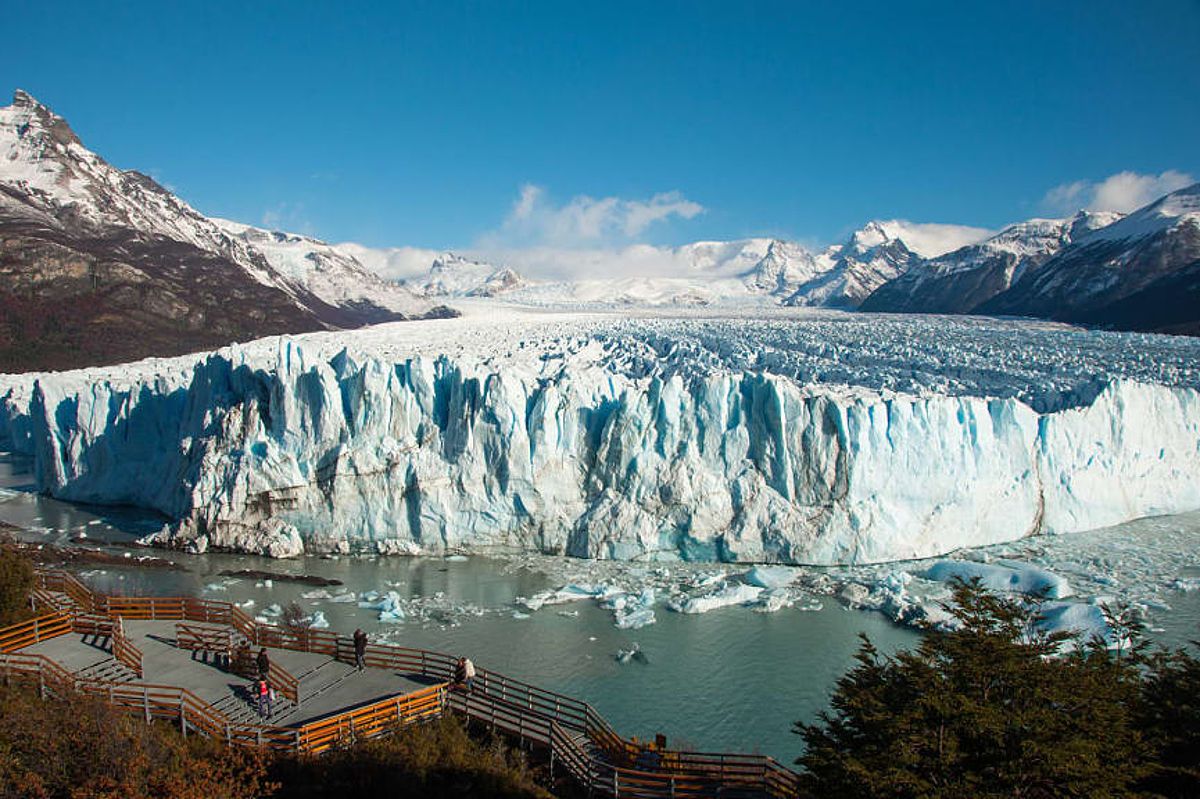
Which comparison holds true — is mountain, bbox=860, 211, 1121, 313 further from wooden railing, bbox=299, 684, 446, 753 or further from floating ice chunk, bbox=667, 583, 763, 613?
wooden railing, bbox=299, 684, 446, 753

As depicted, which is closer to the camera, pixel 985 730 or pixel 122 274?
pixel 985 730

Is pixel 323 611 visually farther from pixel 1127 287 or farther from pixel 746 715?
pixel 1127 287

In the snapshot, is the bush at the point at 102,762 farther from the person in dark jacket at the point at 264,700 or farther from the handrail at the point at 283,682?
the handrail at the point at 283,682

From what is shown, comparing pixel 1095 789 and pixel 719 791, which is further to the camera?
pixel 719 791

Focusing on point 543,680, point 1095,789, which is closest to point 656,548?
point 543,680

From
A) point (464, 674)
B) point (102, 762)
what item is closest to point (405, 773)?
point (464, 674)

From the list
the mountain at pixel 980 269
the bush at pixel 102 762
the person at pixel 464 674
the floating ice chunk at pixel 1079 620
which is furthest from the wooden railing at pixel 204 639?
the mountain at pixel 980 269

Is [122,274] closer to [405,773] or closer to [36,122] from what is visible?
[36,122]
